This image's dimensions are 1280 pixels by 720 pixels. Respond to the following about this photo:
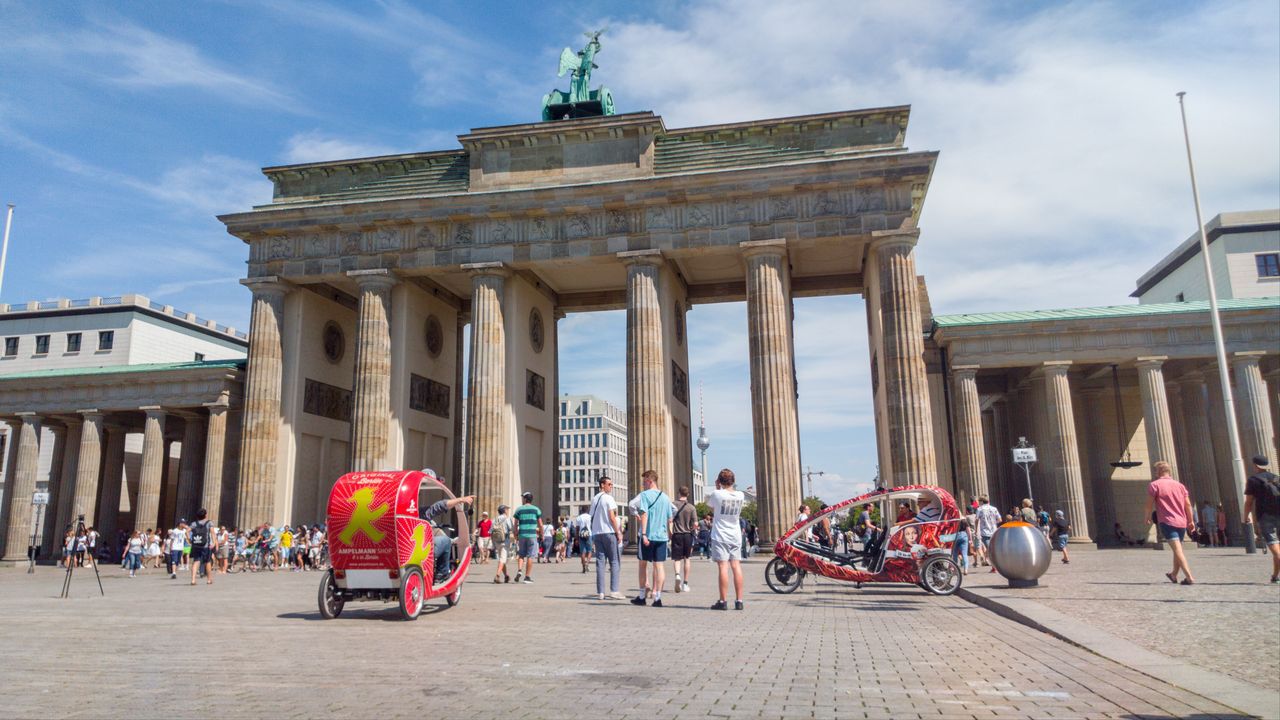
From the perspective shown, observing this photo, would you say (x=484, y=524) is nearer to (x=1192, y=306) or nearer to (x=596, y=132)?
(x=596, y=132)

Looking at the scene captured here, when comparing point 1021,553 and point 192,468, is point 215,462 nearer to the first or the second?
point 192,468

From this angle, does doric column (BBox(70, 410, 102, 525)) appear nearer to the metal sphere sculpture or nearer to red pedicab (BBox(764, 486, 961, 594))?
red pedicab (BBox(764, 486, 961, 594))

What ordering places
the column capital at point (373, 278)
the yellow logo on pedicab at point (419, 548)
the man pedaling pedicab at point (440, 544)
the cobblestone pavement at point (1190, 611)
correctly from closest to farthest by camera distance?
the cobblestone pavement at point (1190, 611) < the yellow logo on pedicab at point (419, 548) < the man pedaling pedicab at point (440, 544) < the column capital at point (373, 278)

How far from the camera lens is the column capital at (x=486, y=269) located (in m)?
32.1

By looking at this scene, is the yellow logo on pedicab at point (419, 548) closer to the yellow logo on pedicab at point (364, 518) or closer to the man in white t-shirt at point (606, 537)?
the yellow logo on pedicab at point (364, 518)

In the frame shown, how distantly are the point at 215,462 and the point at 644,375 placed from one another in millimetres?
18763

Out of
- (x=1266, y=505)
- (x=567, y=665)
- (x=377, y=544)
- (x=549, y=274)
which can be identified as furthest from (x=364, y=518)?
(x=549, y=274)

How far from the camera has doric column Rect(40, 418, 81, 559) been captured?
1517 inches

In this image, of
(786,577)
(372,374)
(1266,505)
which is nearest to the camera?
(1266,505)

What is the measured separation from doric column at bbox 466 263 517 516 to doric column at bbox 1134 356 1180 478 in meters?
23.5

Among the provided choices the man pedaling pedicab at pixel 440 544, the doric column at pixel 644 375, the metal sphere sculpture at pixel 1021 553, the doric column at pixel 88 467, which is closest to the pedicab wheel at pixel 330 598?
the man pedaling pedicab at pixel 440 544

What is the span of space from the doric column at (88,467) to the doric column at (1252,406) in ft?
152

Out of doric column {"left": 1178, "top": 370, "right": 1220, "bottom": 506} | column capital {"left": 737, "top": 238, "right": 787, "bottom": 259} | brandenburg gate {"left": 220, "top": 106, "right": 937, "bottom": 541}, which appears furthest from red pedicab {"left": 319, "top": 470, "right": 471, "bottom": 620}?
doric column {"left": 1178, "top": 370, "right": 1220, "bottom": 506}

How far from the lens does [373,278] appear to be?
33.0 meters
